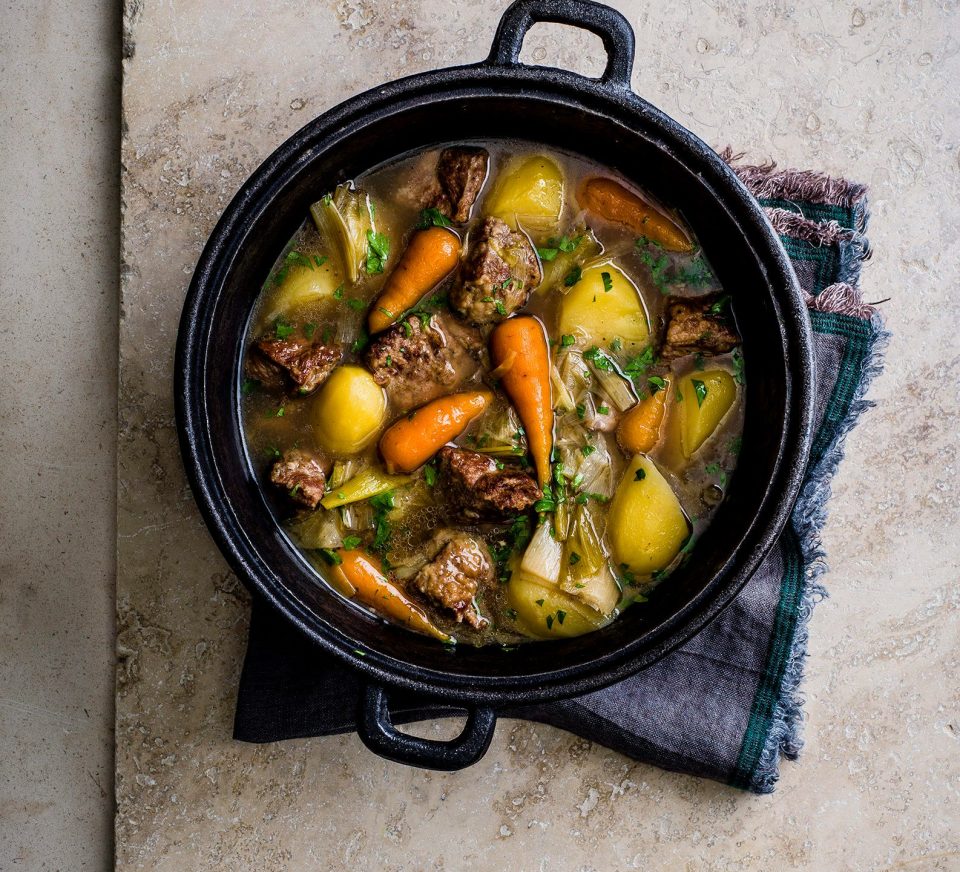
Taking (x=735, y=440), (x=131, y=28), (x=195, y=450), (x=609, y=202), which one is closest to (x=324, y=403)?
(x=195, y=450)

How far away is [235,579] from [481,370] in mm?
849

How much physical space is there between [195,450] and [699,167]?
1166 millimetres

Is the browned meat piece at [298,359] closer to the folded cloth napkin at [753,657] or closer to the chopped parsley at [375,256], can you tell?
the chopped parsley at [375,256]

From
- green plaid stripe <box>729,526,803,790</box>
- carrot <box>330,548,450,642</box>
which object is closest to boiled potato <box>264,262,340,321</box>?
carrot <box>330,548,450,642</box>

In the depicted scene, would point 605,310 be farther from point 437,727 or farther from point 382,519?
point 437,727

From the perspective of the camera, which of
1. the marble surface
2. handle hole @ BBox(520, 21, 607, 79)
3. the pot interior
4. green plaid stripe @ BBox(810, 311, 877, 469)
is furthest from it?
the marble surface

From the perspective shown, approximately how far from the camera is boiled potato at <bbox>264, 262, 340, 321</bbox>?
79.4 inches

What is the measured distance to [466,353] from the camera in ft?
6.69

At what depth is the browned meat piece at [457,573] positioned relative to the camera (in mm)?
1955

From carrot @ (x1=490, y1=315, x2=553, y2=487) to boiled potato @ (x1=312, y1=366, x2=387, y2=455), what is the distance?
29 centimetres

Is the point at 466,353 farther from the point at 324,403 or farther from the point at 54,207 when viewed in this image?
the point at 54,207

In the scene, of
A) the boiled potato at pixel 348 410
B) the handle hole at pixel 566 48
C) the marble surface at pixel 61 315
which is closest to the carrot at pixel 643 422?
the boiled potato at pixel 348 410

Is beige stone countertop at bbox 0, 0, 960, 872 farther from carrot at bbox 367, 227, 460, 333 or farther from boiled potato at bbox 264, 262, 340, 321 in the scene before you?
carrot at bbox 367, 227, 460, 333

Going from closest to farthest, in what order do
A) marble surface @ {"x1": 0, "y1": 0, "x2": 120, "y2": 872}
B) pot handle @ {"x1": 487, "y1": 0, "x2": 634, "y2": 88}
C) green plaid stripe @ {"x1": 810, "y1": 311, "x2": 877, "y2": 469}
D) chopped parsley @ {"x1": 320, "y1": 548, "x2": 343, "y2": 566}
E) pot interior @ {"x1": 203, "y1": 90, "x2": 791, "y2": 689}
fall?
pot handle @ {"x1": 487, "y1": 0, "x2": 634, "y2": 88}
pot interior @ {"x1": 203, "y1": 90, "x2": 791, "y2": 689}
chopped parsley @ {"x1": 320, "y1": 548, "x2": 343, "y2": 566}
green plaid stripe @ {"x1": 810, "y1": 311, "x2": 877, "y2": 469}
marble surface @ {"x1": 0, "y1": 0, "x2": 120, "y2": 872}
